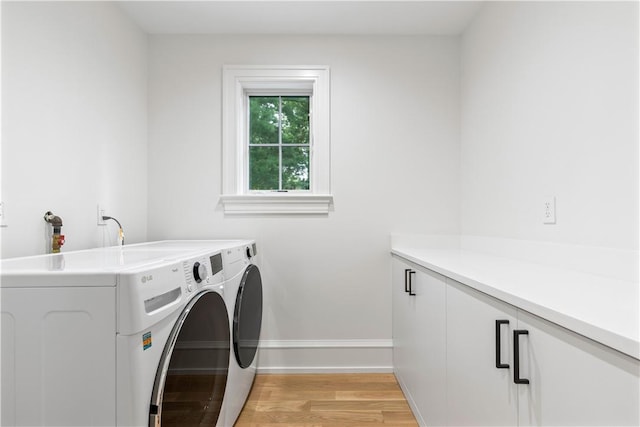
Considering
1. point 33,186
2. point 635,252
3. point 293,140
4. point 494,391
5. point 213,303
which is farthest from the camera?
point 293,140

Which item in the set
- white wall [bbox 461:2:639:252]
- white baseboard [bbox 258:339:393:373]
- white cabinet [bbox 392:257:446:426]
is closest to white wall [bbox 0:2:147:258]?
white baseboard [bbox 258:339:393:373]

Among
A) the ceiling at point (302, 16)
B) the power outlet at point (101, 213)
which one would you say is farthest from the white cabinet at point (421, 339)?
the power outlet at point (101, 213)

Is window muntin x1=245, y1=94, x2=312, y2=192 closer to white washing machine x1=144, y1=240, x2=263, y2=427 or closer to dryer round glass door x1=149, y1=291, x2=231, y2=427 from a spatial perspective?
white washing machine x1=144, y1=240, x2=263, y2=427

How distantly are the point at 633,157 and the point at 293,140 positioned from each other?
1.88 m

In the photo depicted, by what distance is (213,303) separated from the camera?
1273 mm

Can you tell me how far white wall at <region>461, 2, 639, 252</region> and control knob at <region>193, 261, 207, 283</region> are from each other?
53.7 inches

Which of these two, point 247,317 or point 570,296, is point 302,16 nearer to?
point 247,317

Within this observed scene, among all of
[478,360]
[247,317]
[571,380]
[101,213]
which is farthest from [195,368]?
[101,213]

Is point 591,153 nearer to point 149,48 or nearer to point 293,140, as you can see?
point 293,140

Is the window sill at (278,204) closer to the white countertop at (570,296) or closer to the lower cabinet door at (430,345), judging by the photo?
the lower cabinet door at (430,345)

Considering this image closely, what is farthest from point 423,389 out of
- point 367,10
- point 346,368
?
point 367,10

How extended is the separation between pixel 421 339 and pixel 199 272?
1075 mm

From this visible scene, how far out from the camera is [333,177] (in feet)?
7.82

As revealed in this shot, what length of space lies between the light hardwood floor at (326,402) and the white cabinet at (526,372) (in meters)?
0.64
